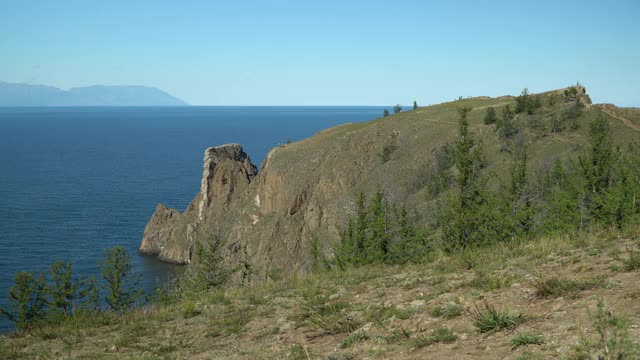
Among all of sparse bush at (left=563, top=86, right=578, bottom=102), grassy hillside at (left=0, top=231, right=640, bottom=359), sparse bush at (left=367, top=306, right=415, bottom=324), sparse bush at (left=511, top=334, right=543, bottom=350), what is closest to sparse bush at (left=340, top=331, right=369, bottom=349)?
grassy hillside at (left=0, top=231, right=640, bottom=359)

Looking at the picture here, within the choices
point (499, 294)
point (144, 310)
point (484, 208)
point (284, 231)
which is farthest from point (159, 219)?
point (499, 294)

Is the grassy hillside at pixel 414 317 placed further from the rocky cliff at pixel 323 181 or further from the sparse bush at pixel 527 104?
the sparse bush at pixel 527 104

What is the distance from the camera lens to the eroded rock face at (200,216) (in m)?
97.2

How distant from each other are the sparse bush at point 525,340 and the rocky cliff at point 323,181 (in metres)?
51.3

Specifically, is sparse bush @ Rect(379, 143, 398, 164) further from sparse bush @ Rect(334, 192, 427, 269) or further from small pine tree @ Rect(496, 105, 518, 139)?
sparse bush @ Rect(334, 192, 427, 269)

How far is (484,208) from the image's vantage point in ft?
132

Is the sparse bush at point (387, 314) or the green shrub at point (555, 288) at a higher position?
the green shrub at point (555, 288)

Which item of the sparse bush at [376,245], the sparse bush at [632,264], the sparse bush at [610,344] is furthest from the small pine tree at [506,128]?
the sparse bush at [610,344]

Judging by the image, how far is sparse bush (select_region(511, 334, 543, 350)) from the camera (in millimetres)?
7758

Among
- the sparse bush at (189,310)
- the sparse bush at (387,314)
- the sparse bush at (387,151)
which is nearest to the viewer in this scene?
the sparse bush at (387,314)

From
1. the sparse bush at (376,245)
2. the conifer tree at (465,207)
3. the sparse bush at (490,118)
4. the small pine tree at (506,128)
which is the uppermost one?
the sparse bush at (490,118)

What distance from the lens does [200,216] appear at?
3944 inches

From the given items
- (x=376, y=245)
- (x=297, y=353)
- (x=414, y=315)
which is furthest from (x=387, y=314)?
(x=376, y=245)

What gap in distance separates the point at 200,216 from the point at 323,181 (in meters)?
31.7
